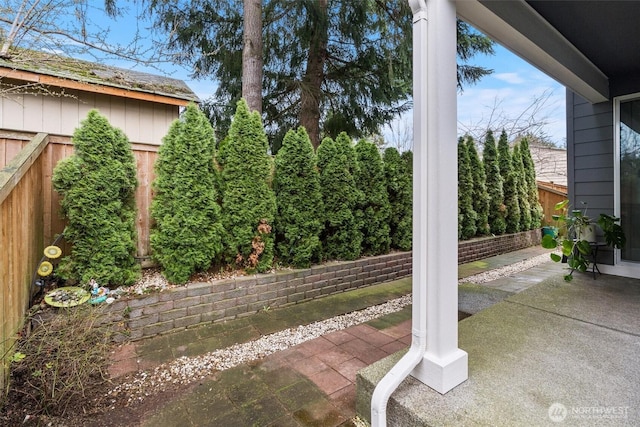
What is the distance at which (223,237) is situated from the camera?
353 cm

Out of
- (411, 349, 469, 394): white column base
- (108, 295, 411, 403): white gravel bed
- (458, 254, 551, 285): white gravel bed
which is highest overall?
(411, 349, 469, 394): white column base

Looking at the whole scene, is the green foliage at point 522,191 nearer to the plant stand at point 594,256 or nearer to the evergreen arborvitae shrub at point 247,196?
the plant stand at point 594,256

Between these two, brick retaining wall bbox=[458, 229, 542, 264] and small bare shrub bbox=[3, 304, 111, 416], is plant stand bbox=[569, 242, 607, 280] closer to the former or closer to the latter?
brick retaining wall bbox=[458, 229, 542, 264]

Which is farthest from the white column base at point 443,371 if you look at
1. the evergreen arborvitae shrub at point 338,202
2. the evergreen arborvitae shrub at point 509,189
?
the evergreen arborvitae shrub at point 509,189

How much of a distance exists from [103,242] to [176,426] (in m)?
1.96

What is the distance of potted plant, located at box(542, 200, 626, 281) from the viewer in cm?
346

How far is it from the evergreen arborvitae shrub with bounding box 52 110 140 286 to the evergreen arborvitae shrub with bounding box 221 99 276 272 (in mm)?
1028

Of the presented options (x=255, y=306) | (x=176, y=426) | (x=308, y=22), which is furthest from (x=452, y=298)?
(x=308, y=22)

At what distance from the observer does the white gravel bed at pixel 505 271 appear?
4.75 m

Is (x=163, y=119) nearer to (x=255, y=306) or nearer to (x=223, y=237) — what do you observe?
(x=223, y=237)

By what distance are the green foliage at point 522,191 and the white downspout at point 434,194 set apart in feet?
24.4

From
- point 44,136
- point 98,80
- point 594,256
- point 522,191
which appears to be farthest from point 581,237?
point 98,80

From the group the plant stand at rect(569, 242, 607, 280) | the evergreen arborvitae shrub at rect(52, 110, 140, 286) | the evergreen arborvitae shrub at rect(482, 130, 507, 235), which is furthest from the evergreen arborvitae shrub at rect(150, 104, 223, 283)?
the evergreen arborvitae shrub at rect(482, 130, 507, 235)

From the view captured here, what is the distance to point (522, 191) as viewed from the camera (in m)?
7.76
